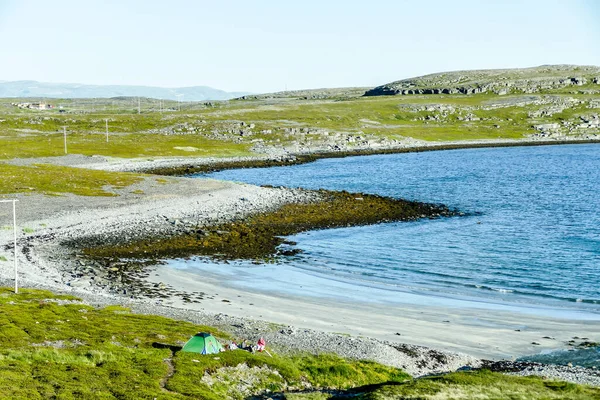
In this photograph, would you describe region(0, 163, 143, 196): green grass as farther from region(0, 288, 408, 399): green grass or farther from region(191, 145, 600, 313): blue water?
region(0, 288, 408, 399): green grass

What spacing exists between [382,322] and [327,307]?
15.7ft

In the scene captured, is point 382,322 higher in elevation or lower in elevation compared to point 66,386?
lower

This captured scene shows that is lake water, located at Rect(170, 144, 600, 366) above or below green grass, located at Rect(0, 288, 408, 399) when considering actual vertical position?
below

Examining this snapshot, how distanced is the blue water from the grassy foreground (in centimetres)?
1764

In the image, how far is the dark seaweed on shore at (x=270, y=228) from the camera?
196 feet

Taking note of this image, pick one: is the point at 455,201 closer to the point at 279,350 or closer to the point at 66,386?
the point at 279,350

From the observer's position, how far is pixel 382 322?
41.4 meters

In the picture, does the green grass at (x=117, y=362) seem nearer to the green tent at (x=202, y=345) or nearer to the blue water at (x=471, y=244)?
the green tent at (x=202, y=345)

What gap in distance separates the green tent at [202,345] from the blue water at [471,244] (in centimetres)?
1830

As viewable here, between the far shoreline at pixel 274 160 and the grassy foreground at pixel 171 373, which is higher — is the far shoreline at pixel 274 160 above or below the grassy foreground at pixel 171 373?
above

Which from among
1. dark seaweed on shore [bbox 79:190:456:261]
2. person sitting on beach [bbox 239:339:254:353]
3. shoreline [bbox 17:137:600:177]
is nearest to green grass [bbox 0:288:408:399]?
person sitting on beach [bbox 239:339:254:353]

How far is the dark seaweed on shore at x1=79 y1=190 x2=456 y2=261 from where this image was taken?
59594 mm

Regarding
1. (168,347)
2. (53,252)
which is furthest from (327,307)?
(53,252)

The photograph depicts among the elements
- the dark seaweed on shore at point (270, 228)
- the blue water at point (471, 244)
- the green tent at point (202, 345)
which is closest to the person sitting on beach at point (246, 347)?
the green tent at point (202, 345)
